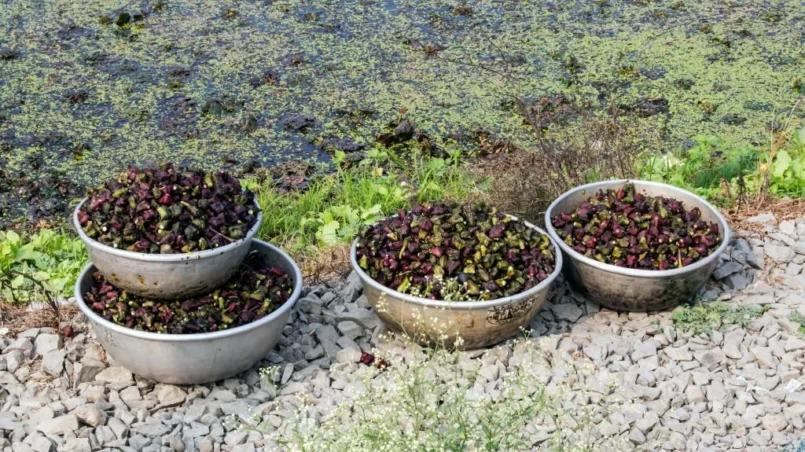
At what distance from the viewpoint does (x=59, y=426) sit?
3713 millimetres

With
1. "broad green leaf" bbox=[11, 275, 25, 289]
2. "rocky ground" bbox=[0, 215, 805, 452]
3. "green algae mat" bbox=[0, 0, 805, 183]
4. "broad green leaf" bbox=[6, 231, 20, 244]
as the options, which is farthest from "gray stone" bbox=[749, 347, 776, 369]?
"broad green leaf" bbox=[6, 231, 20, 244]

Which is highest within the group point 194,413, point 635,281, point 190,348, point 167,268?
point 167,268

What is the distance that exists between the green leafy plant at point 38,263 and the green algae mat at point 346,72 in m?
0.70

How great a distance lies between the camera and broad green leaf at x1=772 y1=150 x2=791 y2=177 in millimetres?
5312

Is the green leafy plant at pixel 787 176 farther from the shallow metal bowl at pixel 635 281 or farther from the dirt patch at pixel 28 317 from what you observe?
the dirt patch at pixel 28 317

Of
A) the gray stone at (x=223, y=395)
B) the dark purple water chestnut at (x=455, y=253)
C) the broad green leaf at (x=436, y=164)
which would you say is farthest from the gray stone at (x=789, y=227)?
the gray stone at (x=223, y=395)

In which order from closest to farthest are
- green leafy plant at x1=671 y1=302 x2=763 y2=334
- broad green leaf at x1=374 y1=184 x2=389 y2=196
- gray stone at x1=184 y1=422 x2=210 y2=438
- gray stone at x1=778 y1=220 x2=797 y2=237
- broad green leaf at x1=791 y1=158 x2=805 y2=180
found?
gray stone at x1=184 y1=422 x2=210 y2=438 < green leafy plant at x1=671 y1=302 x2=763 y2=334 < gray stone at x1=778 y1=220 x2=797 y2=237 < broad green leaf at x1=791 y1=158 x2=805 y2=180 < broad green leaf at x1=374 y1=184 x2=389 y2=196

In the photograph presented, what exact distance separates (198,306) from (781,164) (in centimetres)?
294

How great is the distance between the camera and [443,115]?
6.46m

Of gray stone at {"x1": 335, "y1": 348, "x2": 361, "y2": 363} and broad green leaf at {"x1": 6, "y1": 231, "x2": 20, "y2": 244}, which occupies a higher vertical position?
gray stone at {"x1": 335, "y1": 348, "x2": 361, "y2": 363}

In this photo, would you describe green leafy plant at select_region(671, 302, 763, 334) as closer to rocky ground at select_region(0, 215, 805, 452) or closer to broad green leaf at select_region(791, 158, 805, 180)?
rocky ground at select_region(0, 215, 805, 452)

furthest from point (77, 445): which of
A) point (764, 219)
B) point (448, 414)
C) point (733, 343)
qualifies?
point (764, 219)

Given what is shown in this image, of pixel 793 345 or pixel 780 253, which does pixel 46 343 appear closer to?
pixel 793 345

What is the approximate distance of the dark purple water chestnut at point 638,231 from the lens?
14.1ft
